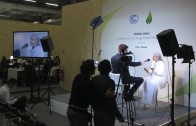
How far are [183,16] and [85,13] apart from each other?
3.54 metres

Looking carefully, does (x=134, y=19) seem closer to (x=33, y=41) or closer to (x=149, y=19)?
(x=149, y=19)

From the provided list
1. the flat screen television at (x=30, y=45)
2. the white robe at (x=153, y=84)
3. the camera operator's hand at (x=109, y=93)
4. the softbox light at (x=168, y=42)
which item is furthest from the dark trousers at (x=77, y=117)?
the flat screen television at (x=30, y=45)

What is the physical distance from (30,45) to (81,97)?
4464 millimetres

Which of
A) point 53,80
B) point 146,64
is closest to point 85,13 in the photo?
point 146,64

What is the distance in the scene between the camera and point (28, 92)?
9.19 metres

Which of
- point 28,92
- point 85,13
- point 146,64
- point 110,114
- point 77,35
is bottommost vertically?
point 28,92

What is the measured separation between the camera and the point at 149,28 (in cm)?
644

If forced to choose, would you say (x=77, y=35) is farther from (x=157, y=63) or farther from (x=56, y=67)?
(x=157, y=63)

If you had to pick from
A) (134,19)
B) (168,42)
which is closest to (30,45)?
(134,19)

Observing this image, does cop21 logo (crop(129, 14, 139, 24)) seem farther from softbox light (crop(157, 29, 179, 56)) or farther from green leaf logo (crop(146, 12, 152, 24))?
softbox light (crop(157, 29, 179, 56))

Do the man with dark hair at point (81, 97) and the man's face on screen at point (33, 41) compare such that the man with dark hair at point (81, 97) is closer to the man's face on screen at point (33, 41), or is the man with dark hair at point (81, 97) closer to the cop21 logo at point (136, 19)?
the cop21 logo at point (136, 19)

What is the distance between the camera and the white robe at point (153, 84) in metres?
5.27

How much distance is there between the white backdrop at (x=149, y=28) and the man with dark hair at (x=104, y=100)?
10.8 ft

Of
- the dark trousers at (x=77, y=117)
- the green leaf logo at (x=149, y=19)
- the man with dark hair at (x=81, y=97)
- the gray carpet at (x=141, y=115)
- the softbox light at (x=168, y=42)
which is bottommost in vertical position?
the gray carpet at (x=141, y=115)
